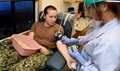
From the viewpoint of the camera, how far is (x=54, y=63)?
127 cm

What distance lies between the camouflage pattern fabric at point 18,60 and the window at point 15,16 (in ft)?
1.44

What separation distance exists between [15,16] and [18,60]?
2.55ft

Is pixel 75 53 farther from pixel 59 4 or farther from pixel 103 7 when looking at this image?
pixel 59 4

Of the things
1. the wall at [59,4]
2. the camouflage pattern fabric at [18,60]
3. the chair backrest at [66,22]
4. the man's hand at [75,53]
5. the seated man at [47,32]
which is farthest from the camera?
the wall at [59,4]

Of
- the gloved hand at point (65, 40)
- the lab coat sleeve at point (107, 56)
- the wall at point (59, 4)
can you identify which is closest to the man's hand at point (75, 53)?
the gloved hand at point (65, 40)

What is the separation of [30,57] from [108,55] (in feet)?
2.87

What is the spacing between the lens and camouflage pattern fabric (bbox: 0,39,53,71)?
4.25 feet

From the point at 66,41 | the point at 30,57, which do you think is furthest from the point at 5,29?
the point at 66,41

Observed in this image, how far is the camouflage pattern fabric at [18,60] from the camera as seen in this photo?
1296mm

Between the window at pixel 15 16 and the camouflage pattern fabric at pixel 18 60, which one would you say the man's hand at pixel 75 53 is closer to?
the camouflage pattern fabric at pixel 18 60

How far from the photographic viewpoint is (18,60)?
147 centimetres

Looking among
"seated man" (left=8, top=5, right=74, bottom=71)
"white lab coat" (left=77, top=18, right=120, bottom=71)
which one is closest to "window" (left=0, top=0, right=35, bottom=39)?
"seated man" (left=8, top=5, right=74, bottom=71)

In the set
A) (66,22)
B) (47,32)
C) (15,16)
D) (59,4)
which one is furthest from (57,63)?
(59,4)

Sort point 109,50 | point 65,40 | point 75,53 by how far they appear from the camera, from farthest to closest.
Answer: point 65,40, point 75,53, point 109,50
